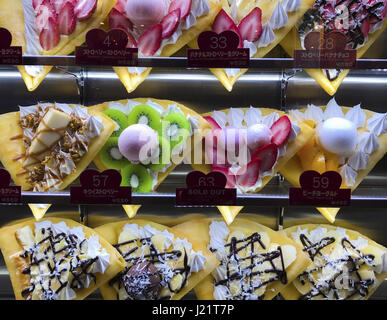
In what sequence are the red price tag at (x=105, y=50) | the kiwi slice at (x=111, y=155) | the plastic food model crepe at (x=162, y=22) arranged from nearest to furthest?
1. the red price tag at (x=105, y=50)
2. the plastic food model crepe at (x=162, y=22)
3. the kiwi slice at (x=111, y=155)

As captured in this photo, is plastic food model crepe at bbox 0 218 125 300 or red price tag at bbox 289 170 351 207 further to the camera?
plastic food model crepe at bbox 0 218 125 300

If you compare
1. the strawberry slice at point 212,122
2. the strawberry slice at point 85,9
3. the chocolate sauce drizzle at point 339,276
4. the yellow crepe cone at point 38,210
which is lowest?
the chocolate sauce drizzle at point 339,276

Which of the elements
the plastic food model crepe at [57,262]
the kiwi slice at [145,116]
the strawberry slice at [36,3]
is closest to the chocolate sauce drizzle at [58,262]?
the plastic food model crepe at [57,262]

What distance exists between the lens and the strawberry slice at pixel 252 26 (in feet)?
4.53

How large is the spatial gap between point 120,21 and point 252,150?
0.64 metres

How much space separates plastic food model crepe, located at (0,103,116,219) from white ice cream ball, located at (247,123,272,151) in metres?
0.49

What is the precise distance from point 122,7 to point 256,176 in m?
0.75

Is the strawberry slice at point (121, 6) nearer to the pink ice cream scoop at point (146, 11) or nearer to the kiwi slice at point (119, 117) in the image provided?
the pink ice cream scoop at point (146, 11)

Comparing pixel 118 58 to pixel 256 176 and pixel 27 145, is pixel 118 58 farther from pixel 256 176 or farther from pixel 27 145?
pixel 256 176

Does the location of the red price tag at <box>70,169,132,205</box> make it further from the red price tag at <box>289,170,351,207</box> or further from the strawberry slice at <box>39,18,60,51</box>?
the red price tag at <box>289,170,351,207</box>

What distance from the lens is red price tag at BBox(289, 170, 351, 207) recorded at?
1.29 meters

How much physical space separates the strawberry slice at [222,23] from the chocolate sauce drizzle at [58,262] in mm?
921

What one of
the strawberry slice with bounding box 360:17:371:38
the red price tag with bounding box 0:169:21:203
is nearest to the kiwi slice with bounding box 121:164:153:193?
the red price tag with bounding box 0:169:21:203
